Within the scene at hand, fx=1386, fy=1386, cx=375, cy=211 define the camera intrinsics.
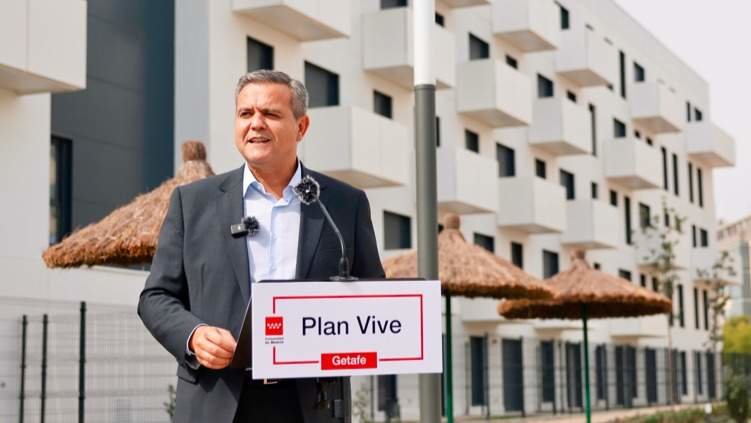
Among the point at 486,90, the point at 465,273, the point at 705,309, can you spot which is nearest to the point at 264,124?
the point at 465,273

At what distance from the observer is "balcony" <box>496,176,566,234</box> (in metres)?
33.8

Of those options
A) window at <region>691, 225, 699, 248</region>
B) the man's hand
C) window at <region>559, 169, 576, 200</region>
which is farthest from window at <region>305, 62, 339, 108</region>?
window at <region>691, 225, 699, 248</region>

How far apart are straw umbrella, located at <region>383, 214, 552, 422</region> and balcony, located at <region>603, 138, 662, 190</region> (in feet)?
84.7

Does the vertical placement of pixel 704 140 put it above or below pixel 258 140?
above

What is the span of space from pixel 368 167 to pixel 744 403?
10.9m

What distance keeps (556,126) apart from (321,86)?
11882mm

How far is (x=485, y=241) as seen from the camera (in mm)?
33469

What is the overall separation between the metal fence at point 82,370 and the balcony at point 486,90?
14159 millimetres

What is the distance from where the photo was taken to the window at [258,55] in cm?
2327

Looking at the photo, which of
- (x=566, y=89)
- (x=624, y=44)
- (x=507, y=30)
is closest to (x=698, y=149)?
(x=624, y=44)

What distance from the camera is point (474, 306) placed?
31.9 metres

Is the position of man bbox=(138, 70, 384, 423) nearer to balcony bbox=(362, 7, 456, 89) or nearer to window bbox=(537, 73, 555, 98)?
balcony bbox=(362, 7, 456, 89)

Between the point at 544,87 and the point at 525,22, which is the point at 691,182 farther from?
the point at 525,22

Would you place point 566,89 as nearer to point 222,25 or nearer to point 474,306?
point 474,306
